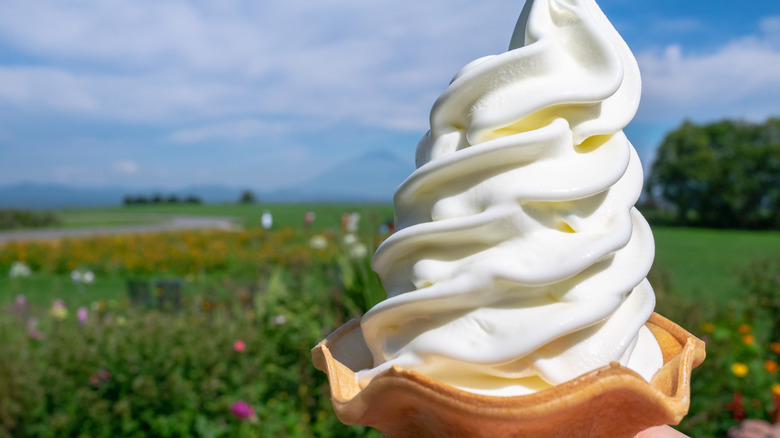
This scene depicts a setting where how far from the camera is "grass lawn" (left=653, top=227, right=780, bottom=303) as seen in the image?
893 centimetres

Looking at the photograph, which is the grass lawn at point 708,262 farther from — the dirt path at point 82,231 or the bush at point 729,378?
the dirt path at point 82,231

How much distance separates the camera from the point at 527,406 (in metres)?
0.98

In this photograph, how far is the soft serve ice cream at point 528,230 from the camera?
1.16m

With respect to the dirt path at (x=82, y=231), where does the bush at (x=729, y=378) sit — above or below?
above

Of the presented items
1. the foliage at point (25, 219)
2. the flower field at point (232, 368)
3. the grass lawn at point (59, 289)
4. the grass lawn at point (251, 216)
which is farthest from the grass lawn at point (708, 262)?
the foliage at point (25, 219)

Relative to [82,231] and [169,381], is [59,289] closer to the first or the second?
[169,381]

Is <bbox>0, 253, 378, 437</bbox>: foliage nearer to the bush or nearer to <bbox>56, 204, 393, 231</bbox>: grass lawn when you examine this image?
<bbox>56, 204, 393, 231</bbox>: grass lawn

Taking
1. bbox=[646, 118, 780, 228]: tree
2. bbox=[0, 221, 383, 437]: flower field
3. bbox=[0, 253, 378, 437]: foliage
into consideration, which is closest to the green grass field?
bbox=[0, 221, 383, 437]: flower field

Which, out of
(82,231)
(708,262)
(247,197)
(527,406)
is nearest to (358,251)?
(527,406)

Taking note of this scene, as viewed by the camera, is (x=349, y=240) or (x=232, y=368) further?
(x=349, y=240)

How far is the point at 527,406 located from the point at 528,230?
39 centimetres

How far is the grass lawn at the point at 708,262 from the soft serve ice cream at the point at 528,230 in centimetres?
488

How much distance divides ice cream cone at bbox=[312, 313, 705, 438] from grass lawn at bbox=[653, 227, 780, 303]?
5045 millimetres

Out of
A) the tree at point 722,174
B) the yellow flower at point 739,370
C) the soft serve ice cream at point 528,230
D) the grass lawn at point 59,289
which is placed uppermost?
the soft serve ice cream at point 528,230
